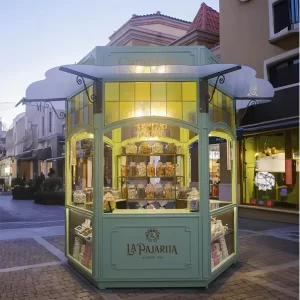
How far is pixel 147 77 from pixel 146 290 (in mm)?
3172

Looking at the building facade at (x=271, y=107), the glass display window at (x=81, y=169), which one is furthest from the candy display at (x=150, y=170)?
the building facade at (x=271, y=107)

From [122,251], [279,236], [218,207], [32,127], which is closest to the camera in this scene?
[122,251]

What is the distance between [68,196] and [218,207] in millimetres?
2821

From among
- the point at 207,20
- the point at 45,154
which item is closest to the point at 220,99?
the point at 207,20

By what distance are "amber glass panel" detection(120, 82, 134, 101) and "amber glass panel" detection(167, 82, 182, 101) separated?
576mm

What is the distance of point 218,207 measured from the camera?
248 inches

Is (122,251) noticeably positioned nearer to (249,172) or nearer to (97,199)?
(97,199)

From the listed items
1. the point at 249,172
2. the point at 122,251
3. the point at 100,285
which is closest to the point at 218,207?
the point at 122,251

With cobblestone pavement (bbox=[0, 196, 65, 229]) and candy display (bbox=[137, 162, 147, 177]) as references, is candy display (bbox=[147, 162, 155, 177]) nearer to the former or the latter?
candy display (bbox=[137, 162, 147, 177])

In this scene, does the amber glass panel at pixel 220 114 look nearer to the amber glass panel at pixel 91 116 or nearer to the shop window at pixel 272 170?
the amber glass panel at pixel 91 116

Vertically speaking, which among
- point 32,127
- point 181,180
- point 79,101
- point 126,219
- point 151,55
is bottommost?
point 126,219

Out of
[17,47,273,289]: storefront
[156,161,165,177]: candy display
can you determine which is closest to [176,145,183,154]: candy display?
[156,161,165,177]: candy display

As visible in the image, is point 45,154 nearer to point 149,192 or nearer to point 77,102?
point 77,102

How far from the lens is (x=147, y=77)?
219 inches
